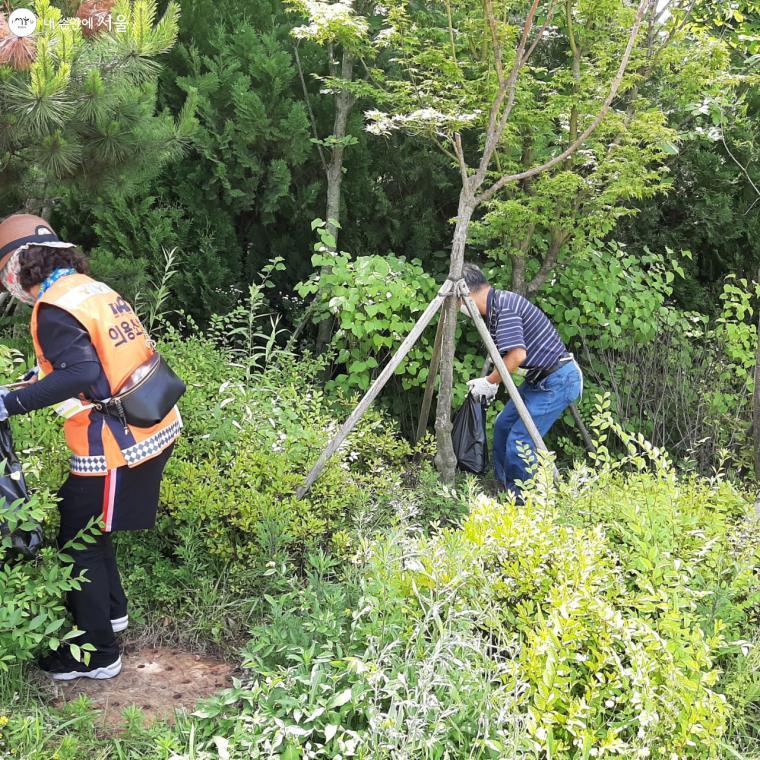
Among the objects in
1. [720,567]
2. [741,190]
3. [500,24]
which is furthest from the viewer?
[741,190]

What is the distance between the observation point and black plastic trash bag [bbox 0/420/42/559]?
2471 millimetres

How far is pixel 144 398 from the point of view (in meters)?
2.64

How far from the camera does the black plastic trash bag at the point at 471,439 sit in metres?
4.39

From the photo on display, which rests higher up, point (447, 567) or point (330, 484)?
point (447, 567)

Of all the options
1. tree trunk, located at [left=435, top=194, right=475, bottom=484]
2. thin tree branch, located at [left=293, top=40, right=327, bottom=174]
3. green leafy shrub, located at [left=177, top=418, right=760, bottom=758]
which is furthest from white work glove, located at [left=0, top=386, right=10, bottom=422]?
thin tree branch, located at [left=293, top=40, right=327, bottom=174]

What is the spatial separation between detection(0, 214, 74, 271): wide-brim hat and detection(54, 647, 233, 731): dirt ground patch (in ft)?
5.10

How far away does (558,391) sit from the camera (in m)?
4.56

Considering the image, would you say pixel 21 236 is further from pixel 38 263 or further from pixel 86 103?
pixel 86 103

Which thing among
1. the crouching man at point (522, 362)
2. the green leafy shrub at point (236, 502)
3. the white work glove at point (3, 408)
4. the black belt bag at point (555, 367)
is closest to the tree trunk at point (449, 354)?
the crouching man at point (522, 362)

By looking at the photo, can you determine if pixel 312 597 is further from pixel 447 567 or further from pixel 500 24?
pixel 500 24

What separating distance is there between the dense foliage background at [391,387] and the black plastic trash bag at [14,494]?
8cm

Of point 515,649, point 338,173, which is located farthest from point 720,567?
point 338,173

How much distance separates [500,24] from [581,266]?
6.19 feet

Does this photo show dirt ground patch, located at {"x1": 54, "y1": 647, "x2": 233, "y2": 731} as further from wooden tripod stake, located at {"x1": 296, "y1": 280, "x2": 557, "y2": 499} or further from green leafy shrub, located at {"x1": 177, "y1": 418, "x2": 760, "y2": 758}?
wooden tripod stake, located at {"x1": 296, "y1": 280, "x2": 557, "y2": 499}
